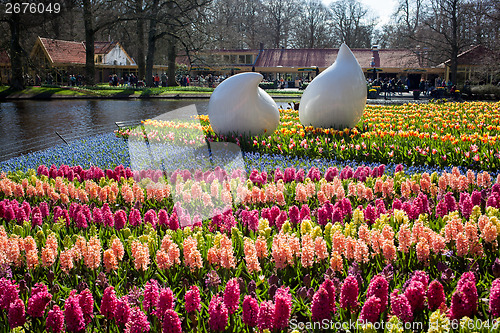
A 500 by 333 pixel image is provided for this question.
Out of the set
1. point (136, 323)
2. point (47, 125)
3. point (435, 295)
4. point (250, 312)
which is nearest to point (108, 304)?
point (136, 323)

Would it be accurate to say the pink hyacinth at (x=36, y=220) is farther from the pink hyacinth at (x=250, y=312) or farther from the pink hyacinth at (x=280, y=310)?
the pink hyacinth at (x=280, y=310)

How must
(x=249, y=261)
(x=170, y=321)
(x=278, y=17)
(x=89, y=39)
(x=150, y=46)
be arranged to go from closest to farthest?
(x=170, y=321) → (x=249, y=261) → (x=89, y=39) → (x=150, y=46) → (x=278, y=17)

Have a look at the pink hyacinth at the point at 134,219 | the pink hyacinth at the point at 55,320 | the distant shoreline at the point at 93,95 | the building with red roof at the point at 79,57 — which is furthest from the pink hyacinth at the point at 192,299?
the building with red roof at the point at 79,57

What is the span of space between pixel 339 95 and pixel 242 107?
2173 millimetres

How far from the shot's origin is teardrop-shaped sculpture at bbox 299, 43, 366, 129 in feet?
32.7

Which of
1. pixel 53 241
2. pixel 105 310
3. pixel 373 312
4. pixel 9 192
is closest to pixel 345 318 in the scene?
pixel 373 312

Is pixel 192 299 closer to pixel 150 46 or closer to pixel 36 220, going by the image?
pixel 36 220

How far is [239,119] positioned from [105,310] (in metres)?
7.21

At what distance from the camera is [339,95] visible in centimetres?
995

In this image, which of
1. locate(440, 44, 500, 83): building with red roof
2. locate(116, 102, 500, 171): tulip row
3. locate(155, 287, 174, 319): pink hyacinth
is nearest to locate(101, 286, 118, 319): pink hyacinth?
locate(155, 287, 174, 319): pink hyacinth

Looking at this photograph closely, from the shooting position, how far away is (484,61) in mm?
26953

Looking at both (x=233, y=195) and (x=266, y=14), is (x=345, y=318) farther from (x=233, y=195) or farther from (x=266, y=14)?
(x=266, y=14)

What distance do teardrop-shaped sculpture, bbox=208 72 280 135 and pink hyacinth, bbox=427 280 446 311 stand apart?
719 centimetres

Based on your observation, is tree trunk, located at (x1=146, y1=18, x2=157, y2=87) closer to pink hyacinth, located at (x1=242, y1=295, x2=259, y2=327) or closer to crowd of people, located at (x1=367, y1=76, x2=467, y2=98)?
crowd of people, located at (x1=367, y1=76, x2=467, y2=98)
